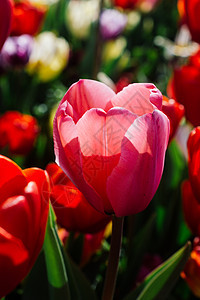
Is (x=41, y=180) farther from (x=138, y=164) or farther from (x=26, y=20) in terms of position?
(x=26, y=20)

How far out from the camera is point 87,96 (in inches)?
14.4

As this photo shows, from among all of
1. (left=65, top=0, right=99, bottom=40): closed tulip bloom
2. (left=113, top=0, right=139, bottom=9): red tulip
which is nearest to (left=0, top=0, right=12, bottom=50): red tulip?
(left=65, top=0, right=99, bottom=40): closed tulip bloom

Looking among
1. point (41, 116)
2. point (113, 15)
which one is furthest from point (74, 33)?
point (41, 116)

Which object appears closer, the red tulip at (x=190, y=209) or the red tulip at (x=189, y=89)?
the red tulip at (x=190, y=209)

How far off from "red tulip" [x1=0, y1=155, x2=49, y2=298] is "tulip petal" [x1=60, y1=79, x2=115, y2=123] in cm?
6

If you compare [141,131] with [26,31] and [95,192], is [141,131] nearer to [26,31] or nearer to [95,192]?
[95,192]

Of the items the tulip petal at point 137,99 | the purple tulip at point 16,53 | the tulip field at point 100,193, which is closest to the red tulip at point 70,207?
the tulip field at point 100,193

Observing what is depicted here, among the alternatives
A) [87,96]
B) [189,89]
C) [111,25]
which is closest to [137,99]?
[87,96]

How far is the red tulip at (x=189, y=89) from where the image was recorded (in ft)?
2.24

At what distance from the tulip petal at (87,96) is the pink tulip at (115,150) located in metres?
0.01

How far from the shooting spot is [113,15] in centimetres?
163

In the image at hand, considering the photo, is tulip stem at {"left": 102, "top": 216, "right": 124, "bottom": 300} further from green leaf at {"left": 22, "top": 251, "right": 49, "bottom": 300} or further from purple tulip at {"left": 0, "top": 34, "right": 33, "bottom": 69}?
purple tulip at {"left": 0, "top": 34, "right": 33, "bottom": 69}

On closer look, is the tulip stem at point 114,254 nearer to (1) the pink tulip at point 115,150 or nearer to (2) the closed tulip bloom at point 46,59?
(1) the pink tulip at point 115,150

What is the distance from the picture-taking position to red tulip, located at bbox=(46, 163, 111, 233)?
1.43 feet
